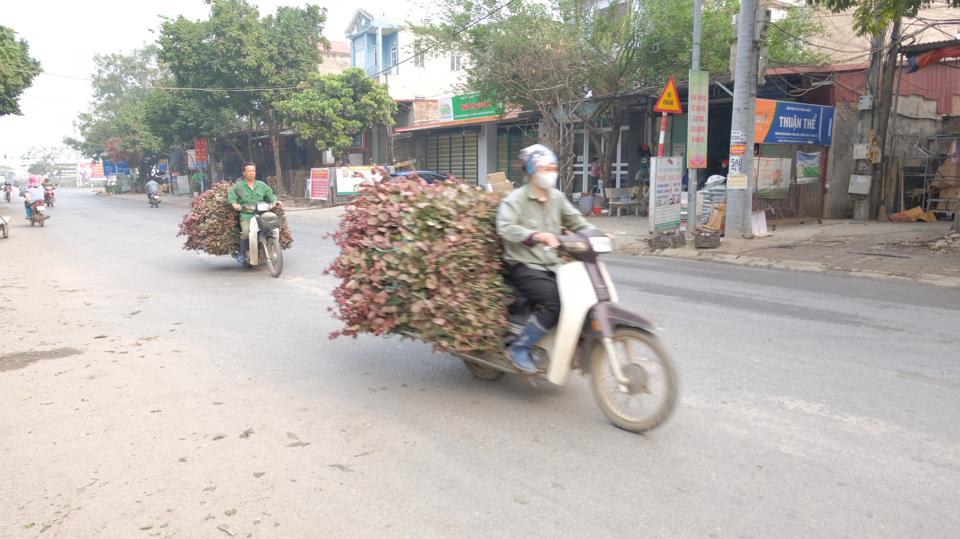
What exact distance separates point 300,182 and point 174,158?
28.8 metres

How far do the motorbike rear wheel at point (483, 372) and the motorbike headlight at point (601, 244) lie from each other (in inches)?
50.9

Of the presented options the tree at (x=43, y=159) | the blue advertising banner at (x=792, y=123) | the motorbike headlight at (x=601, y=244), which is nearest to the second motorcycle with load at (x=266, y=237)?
the motorbike headlight at (x=601, y=244)

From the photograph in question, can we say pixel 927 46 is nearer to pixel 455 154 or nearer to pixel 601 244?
pixel 601 244

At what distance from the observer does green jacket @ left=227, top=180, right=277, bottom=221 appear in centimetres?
961

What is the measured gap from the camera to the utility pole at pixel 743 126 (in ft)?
41.2

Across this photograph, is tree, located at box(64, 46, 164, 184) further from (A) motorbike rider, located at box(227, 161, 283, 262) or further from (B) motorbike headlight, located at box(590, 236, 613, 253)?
(B) motorbike headlight, located at box(590, 236, 613, 253)

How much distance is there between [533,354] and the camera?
418 centimetres

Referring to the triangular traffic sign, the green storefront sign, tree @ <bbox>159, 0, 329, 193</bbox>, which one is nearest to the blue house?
tree @ <bbox>159, 0, 329, 193</bbox>

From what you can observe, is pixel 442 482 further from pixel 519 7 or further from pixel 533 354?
pixel 519 7

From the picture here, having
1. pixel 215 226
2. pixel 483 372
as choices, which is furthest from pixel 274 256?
pixel 483 372

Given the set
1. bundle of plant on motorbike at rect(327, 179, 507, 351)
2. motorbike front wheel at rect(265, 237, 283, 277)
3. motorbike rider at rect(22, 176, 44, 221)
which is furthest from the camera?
motorbike rider at rect(22, 176, 44, 221)

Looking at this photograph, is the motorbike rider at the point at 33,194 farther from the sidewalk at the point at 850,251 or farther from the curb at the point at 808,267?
the curb at the point at 808,267

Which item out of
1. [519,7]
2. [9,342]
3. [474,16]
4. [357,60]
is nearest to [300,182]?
[357,60]

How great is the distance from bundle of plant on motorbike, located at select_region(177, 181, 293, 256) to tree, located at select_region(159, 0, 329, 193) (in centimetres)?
2328
